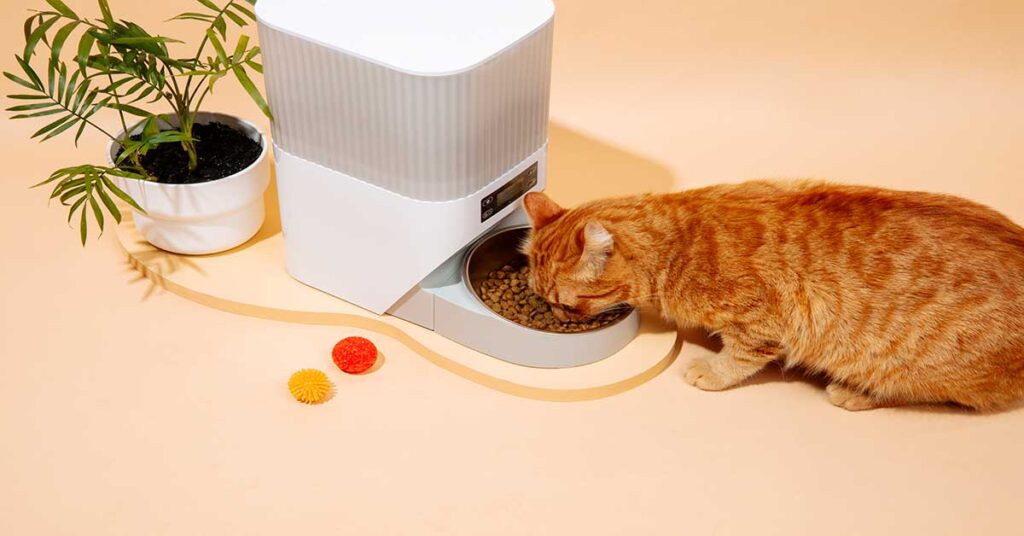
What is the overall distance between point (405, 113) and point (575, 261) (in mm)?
444

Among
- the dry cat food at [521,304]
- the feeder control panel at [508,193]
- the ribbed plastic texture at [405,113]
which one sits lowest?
the dry cat food at [521,304]

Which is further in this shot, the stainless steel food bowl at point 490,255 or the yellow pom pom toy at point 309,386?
the stainless steel food bowl at point 490,255

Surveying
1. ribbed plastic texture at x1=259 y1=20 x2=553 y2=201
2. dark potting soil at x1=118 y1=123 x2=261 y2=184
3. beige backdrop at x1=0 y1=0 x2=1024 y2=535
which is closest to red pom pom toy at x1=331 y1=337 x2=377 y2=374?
beige backdrop at x1=0 y1=0 x2=1024 y2=535

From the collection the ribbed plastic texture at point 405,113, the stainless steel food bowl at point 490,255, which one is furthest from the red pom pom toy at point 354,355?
the ribbed plastic texture at point 405,113

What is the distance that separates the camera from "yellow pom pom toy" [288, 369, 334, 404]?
2445mm

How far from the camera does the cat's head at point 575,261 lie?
2.32m

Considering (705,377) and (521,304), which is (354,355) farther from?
(705,377)

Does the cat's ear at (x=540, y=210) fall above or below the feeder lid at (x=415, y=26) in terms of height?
below

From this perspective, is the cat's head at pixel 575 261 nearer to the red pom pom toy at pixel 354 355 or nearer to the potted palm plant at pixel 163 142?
the red pom pom toy at pixel 354 355

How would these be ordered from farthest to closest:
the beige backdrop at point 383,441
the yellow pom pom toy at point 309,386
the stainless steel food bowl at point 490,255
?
1. the stainless steel food bowl at point 490,255
2. the yellow pom pom toy at point 309,386
3. the beige backdrop at point 383,441

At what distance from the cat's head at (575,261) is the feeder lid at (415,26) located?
357mm

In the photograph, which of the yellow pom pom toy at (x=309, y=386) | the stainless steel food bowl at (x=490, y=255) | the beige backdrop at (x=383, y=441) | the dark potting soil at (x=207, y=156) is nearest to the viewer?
the beige backdrop at (x=383, y=441)

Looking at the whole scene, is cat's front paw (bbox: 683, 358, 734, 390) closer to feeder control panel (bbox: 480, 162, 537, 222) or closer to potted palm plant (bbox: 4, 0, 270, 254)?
feeder control panel (bbox: 480, 162, 537, 222)

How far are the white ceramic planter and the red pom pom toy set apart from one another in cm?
42
